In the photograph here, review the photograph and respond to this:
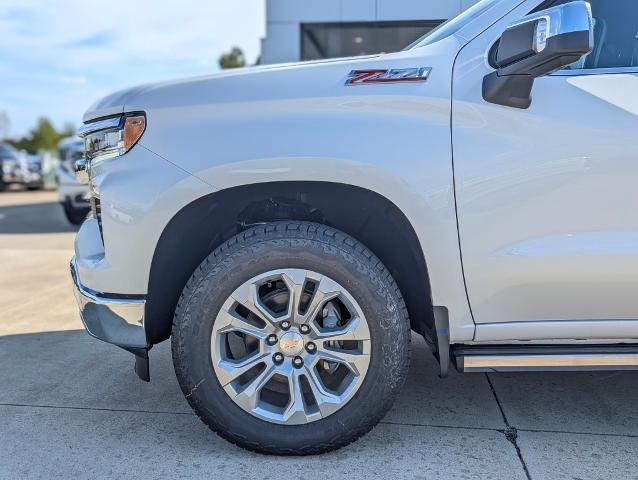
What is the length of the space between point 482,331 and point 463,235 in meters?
0.40

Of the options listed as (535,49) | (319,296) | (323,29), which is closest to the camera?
(535,49)

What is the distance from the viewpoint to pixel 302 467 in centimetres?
232

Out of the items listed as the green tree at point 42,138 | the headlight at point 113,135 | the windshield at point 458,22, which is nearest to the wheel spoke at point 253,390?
the headlight at point 113,135

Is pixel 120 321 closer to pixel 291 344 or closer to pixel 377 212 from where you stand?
pixel 291 344

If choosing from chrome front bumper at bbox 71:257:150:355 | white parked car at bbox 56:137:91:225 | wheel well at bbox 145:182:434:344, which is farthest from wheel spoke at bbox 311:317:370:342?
white parked car at bbox 56:137:91:225

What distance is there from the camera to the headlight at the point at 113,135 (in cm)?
234

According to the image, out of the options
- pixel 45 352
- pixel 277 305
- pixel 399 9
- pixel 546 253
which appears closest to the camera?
pixel 546 253

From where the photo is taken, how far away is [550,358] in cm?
229

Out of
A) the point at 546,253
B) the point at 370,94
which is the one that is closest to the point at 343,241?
the point at 370,94

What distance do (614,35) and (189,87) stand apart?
5.67 ft

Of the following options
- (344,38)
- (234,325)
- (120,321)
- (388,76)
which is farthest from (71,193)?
(388,76)

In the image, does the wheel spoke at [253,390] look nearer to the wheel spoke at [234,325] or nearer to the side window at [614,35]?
the wheel spoke at [234,325]

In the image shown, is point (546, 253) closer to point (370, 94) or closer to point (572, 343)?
point (572, 343)

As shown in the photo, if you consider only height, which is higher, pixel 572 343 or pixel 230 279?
pixel 230 279
